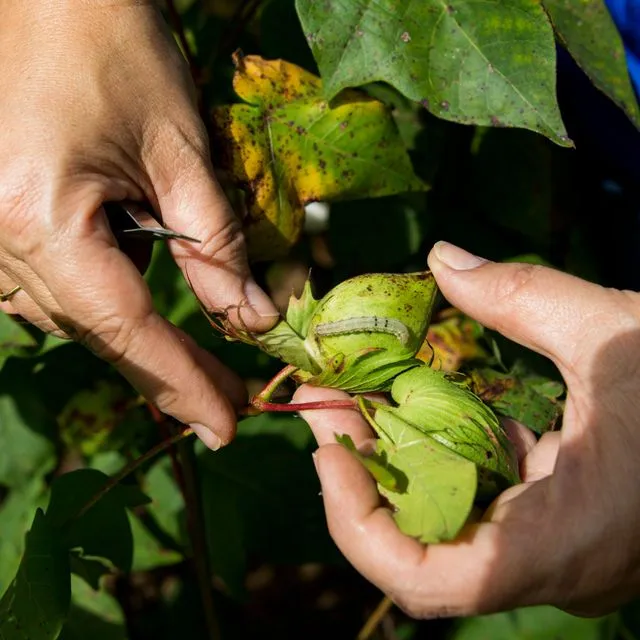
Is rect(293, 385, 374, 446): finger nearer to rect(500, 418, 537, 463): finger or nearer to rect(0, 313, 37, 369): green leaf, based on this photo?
rect(500, 418, 537, 463): finger

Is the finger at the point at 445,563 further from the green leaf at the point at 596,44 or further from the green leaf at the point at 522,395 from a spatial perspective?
the green leaf at the point at 596,44

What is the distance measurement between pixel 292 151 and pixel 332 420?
2.14 feet

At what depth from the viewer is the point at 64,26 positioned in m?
1.70

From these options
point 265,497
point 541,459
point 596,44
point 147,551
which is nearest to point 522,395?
point 541,459

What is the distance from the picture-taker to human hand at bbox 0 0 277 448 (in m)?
1.49

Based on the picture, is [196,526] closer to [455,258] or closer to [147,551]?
[147,551]

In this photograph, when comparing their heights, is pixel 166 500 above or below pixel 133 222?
below

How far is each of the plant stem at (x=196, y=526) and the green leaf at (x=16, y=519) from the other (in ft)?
1.31

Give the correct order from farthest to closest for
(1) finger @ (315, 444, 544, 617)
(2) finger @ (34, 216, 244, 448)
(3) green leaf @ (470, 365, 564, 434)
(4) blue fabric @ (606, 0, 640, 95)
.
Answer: (4) blue fabric @ (606, 0, 640, 95) → (3) green leaf @ (470, 365, 564, 434) → (2) finger @ (34, 216, 244, 448) → (1) finger @ (315, 444, 544, 617)

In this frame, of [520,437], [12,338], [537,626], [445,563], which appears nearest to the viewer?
[445,563]

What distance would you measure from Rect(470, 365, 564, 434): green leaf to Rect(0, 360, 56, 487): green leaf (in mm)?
1170

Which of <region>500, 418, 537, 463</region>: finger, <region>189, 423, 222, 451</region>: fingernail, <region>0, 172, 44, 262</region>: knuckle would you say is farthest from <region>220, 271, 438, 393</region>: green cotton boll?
<region>0, 172, 44, 262</region>: knuckle

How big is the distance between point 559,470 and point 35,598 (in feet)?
3.50

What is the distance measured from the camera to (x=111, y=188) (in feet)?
5.11
